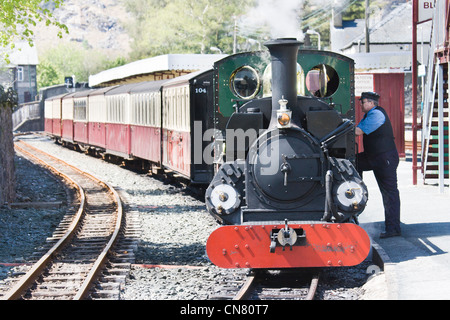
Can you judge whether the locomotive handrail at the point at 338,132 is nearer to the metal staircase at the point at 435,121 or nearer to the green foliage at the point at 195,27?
the metal staircase at the point at 435,121

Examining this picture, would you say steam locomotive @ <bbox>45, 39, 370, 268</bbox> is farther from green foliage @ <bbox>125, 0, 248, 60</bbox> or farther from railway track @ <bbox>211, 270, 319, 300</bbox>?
green foliage @ <bbox>125, 0, 248, 60</bbox>

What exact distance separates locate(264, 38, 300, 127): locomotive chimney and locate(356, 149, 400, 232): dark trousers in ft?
6.63

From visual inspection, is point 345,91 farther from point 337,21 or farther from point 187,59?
point 337,21

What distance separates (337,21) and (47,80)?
177ft

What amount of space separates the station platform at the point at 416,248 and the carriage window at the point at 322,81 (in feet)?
6.35

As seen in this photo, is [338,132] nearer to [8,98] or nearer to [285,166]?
[285,166]

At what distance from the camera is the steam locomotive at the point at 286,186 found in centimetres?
773

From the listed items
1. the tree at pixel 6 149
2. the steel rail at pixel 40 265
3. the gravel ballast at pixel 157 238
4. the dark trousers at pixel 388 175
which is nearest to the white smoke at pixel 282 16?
the dark trousers at pixel 388 175

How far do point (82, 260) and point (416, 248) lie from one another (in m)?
4.12

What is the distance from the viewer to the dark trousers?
31.1 ft

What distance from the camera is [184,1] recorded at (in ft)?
232

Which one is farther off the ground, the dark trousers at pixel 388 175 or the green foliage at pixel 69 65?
the green foliage at pixel 69 65

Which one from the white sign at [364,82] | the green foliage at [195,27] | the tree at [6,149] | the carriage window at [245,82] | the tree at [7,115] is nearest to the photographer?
the carriage window at [245,82]
